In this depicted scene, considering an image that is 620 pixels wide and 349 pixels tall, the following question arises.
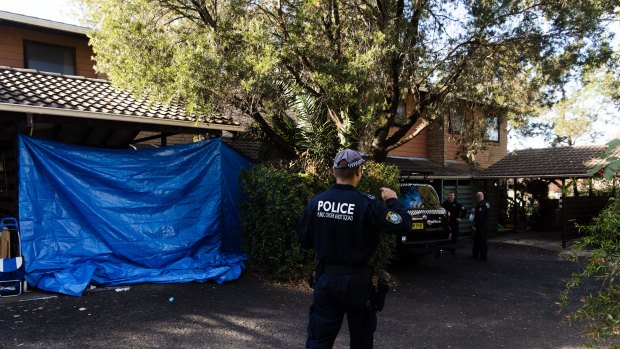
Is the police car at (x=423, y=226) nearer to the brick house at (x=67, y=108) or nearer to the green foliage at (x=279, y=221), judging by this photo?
the brick house at (x=67, y=108)

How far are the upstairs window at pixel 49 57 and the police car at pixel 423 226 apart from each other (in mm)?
9258

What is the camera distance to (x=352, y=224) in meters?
3.19

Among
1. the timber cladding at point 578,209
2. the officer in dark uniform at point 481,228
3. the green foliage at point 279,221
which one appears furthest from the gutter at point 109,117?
the timber cladding at point 578,209

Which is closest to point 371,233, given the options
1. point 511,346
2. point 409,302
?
point 511,346

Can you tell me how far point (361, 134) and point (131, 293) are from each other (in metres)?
4.78

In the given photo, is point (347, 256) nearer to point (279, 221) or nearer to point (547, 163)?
point (279, 221)

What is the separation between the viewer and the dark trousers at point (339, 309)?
314 centimetres

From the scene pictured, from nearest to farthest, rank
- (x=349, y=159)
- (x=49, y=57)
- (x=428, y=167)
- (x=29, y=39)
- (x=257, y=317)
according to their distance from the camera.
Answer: (x=349, y=159) → (x=257, y=317) → (x=29, y=39) → (x=49, y=57) → (x=428, y=167)

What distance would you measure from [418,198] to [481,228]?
7.05ft

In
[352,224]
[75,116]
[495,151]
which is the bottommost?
[352,224]

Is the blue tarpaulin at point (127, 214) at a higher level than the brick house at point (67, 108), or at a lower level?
lower

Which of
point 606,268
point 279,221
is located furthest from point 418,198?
point 606,268

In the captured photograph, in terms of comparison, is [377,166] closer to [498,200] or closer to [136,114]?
[136,114]

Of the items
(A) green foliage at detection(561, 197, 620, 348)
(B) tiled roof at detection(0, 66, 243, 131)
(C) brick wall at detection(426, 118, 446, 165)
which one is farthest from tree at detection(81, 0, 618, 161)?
(C) brick wall at detection(426, 118, 446, 165)
